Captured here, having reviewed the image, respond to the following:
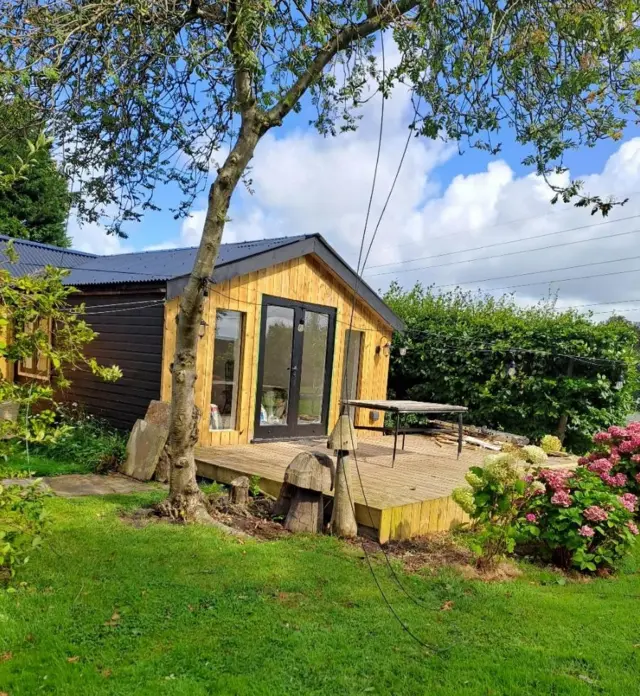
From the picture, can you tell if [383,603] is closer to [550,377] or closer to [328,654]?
[328,654]

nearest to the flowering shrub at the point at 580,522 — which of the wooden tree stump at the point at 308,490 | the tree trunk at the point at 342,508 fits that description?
the tree trunk at the point at 342,508

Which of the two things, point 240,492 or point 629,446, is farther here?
point 629,446

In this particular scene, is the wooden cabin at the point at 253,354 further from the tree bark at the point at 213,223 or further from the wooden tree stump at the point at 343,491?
the tree bark at the point at 213,223

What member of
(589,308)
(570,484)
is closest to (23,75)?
(570,484)

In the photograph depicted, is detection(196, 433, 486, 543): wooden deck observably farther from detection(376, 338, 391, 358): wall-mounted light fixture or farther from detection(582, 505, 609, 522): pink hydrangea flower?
detection(376, 338, 391, 358): wall-mounted light fixture

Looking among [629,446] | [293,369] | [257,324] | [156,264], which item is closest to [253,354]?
[257,324]

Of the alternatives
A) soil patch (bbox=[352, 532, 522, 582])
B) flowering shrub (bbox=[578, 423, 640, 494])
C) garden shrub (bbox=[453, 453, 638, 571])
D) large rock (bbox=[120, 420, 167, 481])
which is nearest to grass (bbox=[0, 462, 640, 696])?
soil patch (bbox=[352, 532, 522, 582])

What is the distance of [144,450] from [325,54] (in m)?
4.71

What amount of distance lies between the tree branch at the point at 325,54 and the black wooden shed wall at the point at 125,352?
10.9 feet

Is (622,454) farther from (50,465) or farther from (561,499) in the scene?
(50,465)

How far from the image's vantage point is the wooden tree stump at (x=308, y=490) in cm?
513

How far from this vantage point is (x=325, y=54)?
4887 mm

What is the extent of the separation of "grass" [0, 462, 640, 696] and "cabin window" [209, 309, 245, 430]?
3621mm

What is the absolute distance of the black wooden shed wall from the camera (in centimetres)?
758
